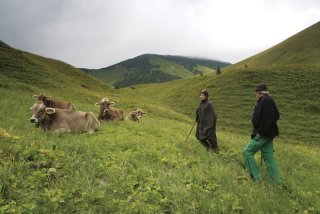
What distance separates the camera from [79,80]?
71688mm

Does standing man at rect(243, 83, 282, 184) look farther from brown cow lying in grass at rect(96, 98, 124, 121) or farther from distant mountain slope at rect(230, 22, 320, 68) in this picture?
distant mountain slope at rect(230, 22, 320, 68)

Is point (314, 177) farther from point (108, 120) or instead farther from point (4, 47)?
point (4, 47)

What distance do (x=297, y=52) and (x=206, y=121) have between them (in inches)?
3883

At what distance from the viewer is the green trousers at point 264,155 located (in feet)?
38.5

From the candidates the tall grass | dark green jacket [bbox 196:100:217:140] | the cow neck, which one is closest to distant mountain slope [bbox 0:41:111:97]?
the cow neck

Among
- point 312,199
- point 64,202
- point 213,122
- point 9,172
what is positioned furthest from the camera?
point 213,122

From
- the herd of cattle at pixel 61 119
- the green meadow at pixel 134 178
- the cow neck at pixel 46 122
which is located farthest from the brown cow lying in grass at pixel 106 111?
the cow neck at pixel 46 122

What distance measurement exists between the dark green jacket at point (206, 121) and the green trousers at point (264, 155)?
3.42m

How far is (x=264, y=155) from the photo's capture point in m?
12.2

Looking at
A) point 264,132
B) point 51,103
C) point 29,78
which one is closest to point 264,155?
point 264,132

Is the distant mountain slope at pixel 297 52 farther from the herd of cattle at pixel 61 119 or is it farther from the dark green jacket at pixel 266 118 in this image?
the dark green jacket at pixel 266 118

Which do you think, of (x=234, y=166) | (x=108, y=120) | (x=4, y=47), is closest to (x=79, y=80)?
(x=4, y=47)

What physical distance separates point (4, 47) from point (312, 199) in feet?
219

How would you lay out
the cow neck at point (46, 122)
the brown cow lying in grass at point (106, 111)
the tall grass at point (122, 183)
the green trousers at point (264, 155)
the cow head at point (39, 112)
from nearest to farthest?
the tall grass at point (122, 183) < the green trousers at point (264, 155) < the cow head at point (39, 112) < the cow neck at point (46, 122) < the brown cow lying in grass at point (106, 111)
